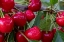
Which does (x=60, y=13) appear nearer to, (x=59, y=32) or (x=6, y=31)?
(x=59, y=32)

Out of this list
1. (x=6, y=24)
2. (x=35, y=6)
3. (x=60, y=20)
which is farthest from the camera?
(x=35, y=6)

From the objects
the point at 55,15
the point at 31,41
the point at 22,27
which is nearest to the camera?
the point at 31,41

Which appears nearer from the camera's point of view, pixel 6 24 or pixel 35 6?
pixel 6 24

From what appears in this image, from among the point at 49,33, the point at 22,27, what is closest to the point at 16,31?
the point at 22,27

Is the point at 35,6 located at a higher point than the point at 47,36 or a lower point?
higher

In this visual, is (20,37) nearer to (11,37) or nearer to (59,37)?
(11,37)

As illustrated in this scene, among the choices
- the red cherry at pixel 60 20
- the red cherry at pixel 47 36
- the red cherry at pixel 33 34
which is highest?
the red cherry at pixel 60 20

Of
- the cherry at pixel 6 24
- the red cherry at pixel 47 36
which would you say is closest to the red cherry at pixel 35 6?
the red cherry at pixel 47 36

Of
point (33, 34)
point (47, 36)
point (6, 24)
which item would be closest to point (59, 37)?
point (47, 36)

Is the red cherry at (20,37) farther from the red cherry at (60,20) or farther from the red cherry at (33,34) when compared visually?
the red cherry at (60,20)
